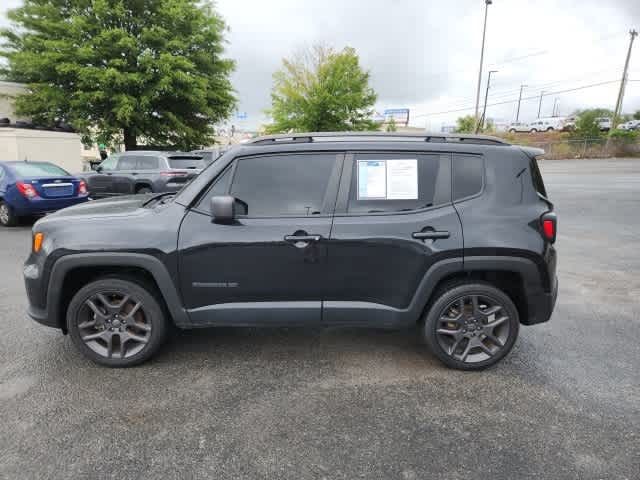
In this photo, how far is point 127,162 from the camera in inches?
454

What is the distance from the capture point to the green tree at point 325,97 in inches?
1009

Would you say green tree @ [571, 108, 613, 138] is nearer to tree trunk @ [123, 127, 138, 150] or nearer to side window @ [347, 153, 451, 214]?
tree trunk @ [123, 127, 138, 150]

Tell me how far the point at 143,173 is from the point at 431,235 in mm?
10213

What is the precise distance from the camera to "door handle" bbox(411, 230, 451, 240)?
9.71ft

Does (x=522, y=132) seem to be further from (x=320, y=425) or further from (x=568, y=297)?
(x=320, y=425)

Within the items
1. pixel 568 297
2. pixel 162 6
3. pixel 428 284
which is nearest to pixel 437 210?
pixel 428 284

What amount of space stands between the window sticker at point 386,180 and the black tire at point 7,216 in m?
8.92

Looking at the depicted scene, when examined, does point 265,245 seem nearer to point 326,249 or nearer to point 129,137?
point 326,249

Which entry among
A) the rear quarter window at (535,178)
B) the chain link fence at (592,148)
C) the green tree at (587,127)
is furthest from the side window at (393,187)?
the green tree at (587,127)

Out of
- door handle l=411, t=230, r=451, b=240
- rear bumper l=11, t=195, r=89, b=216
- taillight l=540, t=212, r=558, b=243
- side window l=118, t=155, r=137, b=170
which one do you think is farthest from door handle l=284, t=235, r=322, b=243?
side window l=118, t=155, r=137, b=170

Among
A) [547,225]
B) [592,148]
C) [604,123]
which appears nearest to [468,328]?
[547,225]

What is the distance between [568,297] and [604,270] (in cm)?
164

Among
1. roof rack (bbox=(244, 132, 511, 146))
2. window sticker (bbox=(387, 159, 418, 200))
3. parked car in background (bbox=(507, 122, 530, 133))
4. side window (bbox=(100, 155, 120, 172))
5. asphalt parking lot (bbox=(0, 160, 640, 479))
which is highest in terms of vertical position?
parked car in background (bbox=(507, 122, 530, 133))

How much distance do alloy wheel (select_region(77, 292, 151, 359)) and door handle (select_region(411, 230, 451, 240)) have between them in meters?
2.15
